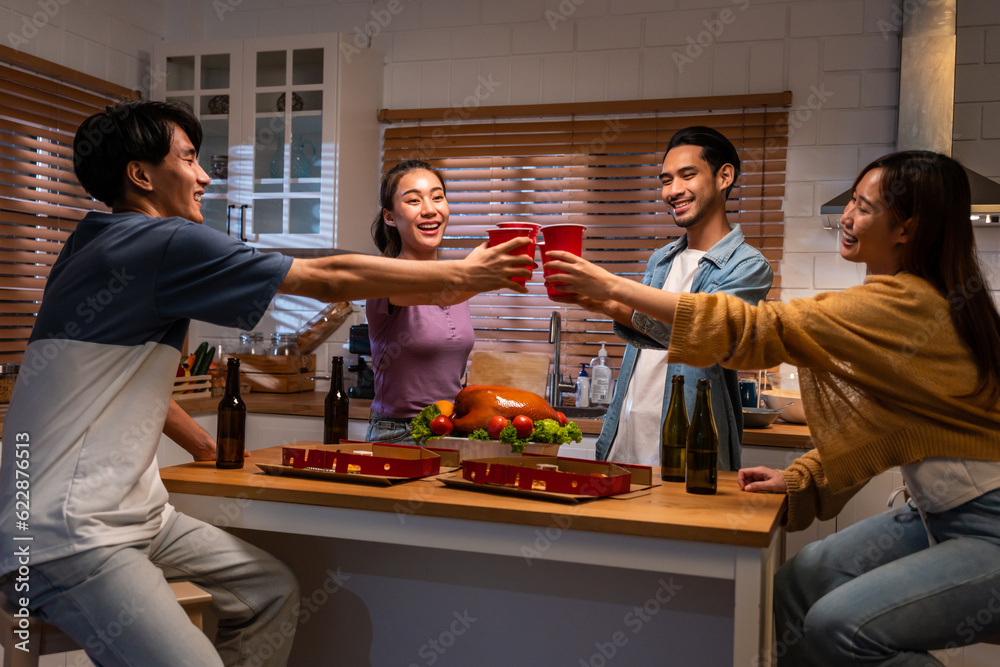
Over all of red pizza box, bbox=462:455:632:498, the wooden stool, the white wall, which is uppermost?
the white wall

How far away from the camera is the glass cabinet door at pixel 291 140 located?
418 centimetres

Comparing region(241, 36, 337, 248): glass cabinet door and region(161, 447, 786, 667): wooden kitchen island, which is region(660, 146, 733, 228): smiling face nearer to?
region(161, 447, 786, 667): wooden kitchen island

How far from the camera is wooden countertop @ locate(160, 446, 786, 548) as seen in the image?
1.49 m

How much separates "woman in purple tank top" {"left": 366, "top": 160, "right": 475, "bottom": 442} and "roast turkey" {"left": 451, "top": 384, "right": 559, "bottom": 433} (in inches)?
13.8

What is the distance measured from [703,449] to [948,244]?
630mm

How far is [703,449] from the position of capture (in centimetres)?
176

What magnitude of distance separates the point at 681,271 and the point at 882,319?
97 centimetres

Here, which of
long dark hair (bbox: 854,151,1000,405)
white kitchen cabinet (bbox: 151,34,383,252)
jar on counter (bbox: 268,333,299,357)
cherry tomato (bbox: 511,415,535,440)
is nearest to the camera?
long dark hair (bbox: 854,151,1000,405)

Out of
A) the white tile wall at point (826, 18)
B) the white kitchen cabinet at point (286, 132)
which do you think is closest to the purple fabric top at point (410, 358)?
the white kitchen cabinet at point (286, 132)

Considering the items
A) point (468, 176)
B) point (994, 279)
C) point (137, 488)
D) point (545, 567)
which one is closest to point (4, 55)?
point (468, 176)

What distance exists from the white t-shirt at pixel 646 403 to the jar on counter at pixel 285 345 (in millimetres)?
2052

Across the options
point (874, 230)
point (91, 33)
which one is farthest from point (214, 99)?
point (874, 230)

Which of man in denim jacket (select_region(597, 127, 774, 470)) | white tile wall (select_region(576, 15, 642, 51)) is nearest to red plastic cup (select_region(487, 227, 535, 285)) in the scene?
man in denim jacket (select_region(597, 127, 774, 470))

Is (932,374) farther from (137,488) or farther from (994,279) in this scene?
(994,279)
